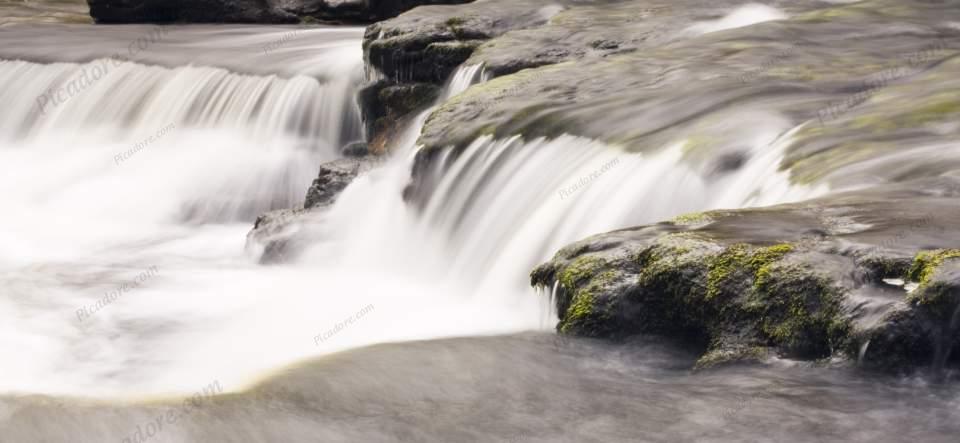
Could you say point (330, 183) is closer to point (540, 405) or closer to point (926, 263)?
point (540, 405)

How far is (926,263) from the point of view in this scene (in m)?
4.40

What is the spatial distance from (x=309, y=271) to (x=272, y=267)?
37 centimetres

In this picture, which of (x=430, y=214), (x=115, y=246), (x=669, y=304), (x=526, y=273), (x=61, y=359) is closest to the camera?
(x=669, y=304)

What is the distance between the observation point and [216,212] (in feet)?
37.6

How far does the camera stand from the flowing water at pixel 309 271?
4.52 meters

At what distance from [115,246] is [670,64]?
4613 millimetres

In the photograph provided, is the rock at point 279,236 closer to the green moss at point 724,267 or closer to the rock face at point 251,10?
the green moss at point 724,267

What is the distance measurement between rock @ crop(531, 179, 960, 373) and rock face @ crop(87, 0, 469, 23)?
1322 centimetres

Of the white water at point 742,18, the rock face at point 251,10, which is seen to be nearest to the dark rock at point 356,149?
the white water at point 742,18

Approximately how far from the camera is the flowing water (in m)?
4.52

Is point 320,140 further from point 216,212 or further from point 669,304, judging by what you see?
point 669,304

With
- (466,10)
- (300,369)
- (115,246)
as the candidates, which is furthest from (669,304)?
(466,10)

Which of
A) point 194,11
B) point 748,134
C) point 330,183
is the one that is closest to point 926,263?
point 748,134

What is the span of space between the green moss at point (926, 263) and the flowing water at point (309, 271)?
0.36 meters
